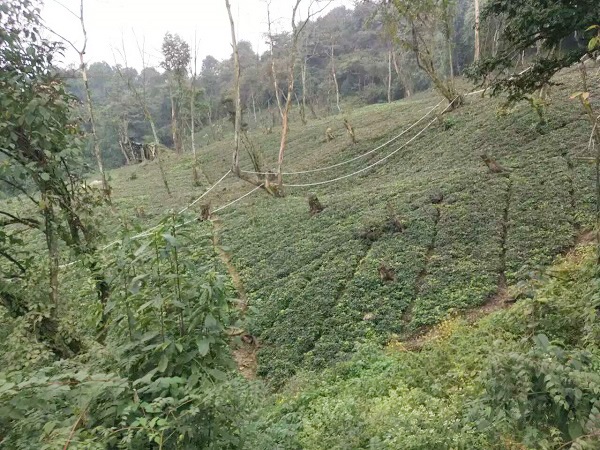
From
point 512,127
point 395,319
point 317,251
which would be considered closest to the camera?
point 395,319

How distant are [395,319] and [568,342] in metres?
3.21

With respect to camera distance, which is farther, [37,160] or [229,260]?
[229,260]

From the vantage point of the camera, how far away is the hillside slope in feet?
26.5

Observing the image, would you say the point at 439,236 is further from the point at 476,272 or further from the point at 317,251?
the point at 317,251

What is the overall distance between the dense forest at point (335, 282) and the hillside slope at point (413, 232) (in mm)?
58

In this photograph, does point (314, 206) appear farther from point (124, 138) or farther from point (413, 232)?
point (124, 138)

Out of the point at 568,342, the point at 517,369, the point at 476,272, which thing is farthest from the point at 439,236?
the point at 517,369

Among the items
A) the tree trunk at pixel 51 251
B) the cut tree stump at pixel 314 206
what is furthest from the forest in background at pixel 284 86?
the tree trunk at pixel 51 251

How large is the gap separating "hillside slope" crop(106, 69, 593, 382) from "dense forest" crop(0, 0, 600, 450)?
58mm

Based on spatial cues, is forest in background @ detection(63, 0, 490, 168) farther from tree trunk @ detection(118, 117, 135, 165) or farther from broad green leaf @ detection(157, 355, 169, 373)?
broad green leaf @ detection(157, 355, 169, 373)

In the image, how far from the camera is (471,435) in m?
3.96

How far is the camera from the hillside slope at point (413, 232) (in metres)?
8.08

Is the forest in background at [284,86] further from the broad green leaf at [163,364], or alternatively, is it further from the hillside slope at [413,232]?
the broad green leaf at [163,364]

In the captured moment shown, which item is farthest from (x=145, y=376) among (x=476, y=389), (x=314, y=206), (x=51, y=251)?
(x=314, y=206)
